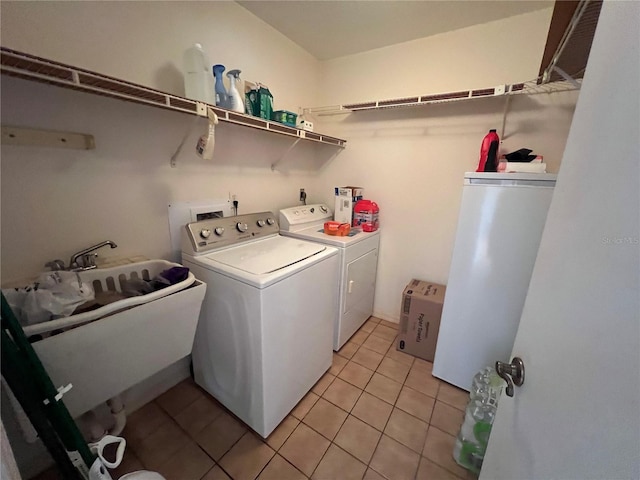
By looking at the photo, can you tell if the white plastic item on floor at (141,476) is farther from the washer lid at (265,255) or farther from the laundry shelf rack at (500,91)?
the laundry shelf rack at (500,91)

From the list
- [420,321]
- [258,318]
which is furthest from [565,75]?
[258,318]

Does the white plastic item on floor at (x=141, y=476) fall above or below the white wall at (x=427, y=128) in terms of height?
below

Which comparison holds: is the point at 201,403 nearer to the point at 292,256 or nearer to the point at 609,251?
the point at 292,256

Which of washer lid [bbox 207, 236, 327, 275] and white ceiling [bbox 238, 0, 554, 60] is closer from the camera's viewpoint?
washer lid [bbox 207, 236, 327, 275]

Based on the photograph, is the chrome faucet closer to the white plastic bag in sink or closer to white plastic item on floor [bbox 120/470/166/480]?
the white plastic bag in sink

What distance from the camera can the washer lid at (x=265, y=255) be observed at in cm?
129

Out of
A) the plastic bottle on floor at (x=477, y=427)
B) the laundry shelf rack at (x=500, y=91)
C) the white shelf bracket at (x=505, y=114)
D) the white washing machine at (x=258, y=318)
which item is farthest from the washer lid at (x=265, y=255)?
the white shelf bracket at (x=505, y=114)

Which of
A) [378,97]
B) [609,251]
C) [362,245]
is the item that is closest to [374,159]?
[378,97]

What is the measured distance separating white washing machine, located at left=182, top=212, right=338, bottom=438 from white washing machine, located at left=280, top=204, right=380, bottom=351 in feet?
0.92

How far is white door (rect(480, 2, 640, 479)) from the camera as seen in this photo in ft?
1.19

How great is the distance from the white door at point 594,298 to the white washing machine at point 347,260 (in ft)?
4.22

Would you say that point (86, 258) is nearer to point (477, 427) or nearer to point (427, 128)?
point (477, 427)

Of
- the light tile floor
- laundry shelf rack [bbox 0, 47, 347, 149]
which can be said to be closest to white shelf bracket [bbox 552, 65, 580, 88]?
laundry shelf rack [bbox 0, 47, 347, 149]

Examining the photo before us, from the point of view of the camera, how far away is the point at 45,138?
1046mm
